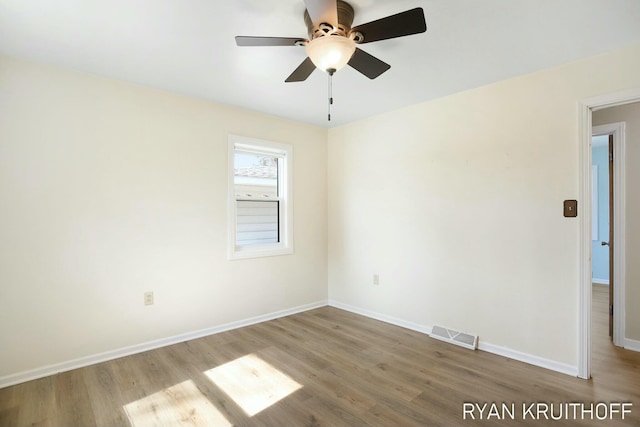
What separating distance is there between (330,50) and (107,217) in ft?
7.47

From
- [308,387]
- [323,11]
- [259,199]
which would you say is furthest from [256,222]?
[323,11]

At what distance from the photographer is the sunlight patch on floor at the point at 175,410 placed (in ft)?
6.28

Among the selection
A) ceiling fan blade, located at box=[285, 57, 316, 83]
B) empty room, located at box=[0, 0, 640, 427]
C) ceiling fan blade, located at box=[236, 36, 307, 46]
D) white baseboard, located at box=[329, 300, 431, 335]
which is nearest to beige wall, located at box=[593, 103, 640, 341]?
empty room, located at box=[0, 0, 640, 427]

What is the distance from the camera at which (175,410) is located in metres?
2.03

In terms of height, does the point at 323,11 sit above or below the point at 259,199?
above

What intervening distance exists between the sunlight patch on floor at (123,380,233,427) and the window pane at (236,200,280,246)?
A: 5.69 feet

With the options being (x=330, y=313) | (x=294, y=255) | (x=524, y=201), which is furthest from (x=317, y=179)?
(x=524, y=201)

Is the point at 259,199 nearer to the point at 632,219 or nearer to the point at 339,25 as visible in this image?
the point at 339,25

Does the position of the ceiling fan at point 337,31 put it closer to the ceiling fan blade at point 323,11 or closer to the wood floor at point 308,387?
the ceiling fan blade at point 323,11

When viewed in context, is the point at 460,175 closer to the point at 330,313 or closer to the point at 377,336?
the point at 377,336

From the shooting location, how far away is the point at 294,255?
4.05 m

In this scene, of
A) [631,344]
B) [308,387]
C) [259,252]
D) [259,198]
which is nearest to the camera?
[308,387]

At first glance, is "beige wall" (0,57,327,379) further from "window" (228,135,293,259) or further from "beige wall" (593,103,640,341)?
"beige wall" (593,103,640,341)

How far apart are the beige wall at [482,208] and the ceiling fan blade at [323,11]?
1940mm
